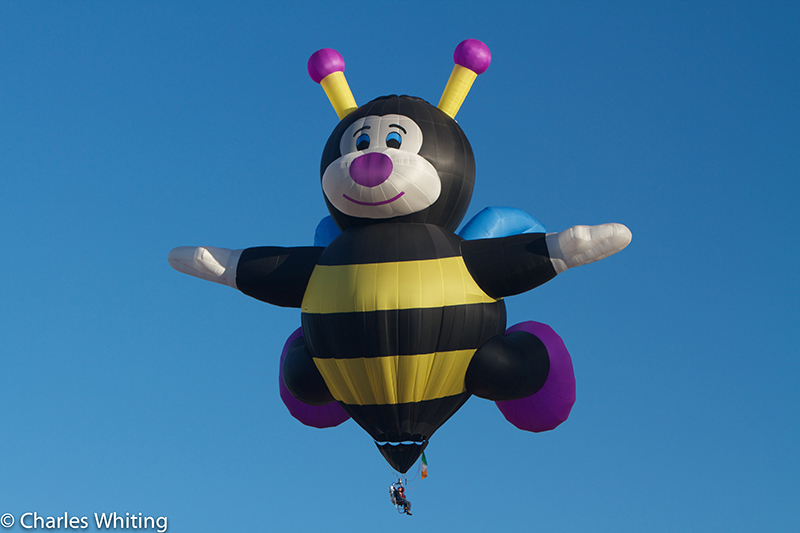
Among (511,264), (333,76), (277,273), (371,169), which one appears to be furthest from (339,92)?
(511,264)

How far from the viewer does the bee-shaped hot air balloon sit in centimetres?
1170

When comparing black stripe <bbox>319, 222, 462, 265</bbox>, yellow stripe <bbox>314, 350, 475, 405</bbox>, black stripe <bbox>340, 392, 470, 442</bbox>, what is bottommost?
black stripe <bbox>340, 392, 470, 442</bbox>

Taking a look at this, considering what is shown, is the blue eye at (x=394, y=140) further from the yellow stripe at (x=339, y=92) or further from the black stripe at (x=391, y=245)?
the yellow stripe at (x=339, y=92)

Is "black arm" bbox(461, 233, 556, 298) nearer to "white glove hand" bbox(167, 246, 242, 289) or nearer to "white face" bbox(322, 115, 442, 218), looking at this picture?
"white face" bbox(322, 115, 442, 218)

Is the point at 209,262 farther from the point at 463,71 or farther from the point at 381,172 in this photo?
the point at 463,71

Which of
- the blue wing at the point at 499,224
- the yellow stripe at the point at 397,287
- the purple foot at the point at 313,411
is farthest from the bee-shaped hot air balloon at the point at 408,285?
the purple foot at the point at 313,411

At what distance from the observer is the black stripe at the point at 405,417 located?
12.0 m

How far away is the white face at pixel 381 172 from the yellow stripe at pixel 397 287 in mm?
692

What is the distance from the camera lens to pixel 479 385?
1199 cm

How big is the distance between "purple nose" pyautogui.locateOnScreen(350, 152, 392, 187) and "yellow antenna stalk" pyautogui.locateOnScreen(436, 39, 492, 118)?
1.59m

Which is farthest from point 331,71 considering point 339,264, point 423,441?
point 423,441

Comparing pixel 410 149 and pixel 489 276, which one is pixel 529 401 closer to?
pixel 489 276

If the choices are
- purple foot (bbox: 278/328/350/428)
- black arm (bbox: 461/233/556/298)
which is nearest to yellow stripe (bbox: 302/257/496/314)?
black arm (bbox: 461/233/556/298)

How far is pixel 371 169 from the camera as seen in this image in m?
11.9
